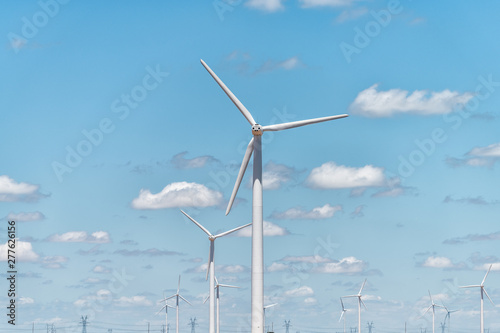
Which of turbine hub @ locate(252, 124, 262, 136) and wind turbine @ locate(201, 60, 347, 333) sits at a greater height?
turbine hub @ locate(252, 124, 262, 136)

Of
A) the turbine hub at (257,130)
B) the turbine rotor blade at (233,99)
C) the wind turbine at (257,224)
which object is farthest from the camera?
the turbine rotor blade at (233,99)

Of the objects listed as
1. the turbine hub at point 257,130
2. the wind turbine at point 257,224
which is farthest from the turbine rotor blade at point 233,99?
the turbine hub at point 257,130

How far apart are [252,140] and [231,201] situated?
8.73 meters

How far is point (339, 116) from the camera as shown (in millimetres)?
107875

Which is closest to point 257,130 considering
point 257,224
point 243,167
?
point 243,167

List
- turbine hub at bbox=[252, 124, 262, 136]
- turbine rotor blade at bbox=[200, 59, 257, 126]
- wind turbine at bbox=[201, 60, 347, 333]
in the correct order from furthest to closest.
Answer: turbine rotor blade at bbox=[200, 59, 257, 126] → turbine hub at bbox=[252, 124, 262, 136] → wind turbine at bbox=[201, 60, 347, 333]

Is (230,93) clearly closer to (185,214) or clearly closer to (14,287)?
(14,287)

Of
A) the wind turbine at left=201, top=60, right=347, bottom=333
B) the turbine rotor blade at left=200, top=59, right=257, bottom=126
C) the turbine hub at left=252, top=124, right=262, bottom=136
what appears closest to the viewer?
the wind turbine at left=201, top=60, right=347, bottom=333

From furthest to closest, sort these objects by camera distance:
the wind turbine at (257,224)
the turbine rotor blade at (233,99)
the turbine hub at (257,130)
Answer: the turbine rotor blade at (233,99)
the turbine hub at (257,130)
the wind turbine at (257,224)

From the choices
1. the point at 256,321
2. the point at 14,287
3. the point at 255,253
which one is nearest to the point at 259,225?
the point at 255,253

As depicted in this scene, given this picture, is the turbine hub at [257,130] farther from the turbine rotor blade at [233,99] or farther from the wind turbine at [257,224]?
the turbine rotor blade at [233,99]

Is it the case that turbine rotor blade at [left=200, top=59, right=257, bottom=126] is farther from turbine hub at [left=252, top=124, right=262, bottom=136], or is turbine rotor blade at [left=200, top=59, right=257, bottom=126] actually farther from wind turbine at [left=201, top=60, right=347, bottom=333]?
turbine hub at [left=252, top=124, right=262, bottom=136]

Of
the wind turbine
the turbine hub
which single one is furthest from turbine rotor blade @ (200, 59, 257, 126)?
the turbine hub

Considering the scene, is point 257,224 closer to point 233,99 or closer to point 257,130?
point 257,130
